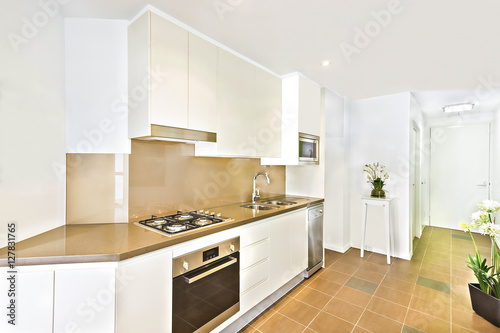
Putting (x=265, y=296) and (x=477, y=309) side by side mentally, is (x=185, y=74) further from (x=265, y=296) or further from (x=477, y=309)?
(x=477, y=309)

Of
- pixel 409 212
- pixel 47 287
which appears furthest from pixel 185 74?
pixel 409 212

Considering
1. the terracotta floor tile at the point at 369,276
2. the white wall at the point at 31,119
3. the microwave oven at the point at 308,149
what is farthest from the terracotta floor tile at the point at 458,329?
the white wall at the point at 31,119

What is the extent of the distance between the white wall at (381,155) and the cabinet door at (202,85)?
2.79 m

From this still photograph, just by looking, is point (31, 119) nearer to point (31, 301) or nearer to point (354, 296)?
point (31, 301)

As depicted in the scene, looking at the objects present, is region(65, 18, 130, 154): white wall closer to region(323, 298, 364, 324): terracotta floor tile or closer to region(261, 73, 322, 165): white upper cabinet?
region(261, 73, 322, 165): white upper cabinet

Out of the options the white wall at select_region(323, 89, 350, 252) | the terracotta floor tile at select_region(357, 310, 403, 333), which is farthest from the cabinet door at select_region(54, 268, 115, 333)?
the white wall at select_region(323, 89, 350, 252)

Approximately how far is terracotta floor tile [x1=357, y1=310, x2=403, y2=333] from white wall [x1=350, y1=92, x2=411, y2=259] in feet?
5.67

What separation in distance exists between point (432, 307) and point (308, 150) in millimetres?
1993

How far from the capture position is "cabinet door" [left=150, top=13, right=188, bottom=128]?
5.32 feet

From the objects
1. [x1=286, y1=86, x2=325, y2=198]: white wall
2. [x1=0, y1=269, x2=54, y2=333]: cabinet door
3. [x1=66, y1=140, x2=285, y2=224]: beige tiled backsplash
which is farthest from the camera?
[x1=286, y1=86, x2=325, y2=198]: white wall

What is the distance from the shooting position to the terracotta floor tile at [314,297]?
2.33 m

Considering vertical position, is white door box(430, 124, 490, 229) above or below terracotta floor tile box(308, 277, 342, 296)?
above

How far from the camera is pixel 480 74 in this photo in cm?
273

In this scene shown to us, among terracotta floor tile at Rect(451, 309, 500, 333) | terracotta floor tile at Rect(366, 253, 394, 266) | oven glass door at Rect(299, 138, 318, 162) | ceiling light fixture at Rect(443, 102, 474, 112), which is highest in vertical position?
ceiling light fixture at Rect(443, 102, 474, 112)
